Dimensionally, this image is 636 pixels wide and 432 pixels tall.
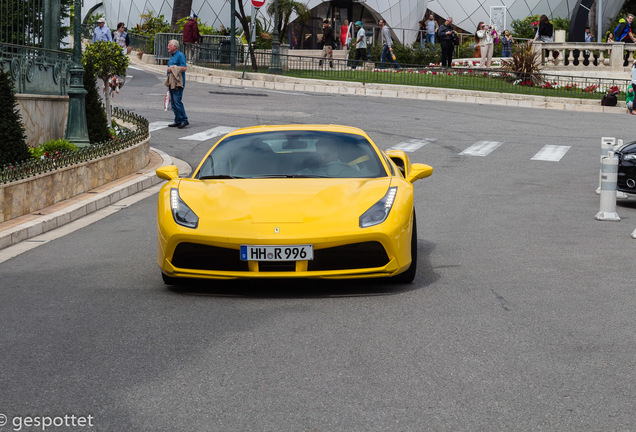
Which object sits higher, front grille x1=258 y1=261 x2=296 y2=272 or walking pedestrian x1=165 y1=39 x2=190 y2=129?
walking pedestrian x1=165 y1=39 x2=190 y2=129

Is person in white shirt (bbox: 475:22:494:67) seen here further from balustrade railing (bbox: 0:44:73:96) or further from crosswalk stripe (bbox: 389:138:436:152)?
balustrade railing (bbox: 0:44:73:96)

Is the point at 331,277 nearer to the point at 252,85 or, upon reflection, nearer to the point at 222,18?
the point at 252,85

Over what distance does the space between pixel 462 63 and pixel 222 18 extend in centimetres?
2871

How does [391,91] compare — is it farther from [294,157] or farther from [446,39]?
[294,157]

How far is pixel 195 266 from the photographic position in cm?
751

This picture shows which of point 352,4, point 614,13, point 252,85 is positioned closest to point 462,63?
point 252,85

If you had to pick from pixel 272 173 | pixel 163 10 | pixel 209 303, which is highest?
pixel 163 10

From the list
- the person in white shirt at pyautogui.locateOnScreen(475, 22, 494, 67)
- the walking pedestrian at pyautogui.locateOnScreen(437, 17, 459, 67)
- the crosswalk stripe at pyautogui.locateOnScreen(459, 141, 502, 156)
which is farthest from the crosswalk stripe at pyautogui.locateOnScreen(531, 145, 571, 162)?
the person in white shirt at pyautogui.locateOnScreen(475, 22, 494, 67)

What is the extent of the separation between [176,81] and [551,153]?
8650 mm

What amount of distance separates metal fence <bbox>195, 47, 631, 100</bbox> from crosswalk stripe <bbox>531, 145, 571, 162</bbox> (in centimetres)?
1244

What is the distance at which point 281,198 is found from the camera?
766 cm

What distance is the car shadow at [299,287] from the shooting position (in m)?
7.55

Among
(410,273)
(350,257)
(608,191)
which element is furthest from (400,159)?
(608,191)

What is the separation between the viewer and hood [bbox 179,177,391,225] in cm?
743
